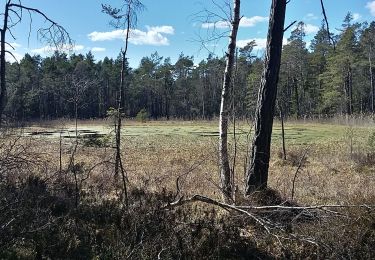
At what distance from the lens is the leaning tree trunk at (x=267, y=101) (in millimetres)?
7523

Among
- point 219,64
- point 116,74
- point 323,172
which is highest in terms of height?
point 116,74

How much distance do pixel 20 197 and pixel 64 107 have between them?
75325mm

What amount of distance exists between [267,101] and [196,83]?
78.8 m

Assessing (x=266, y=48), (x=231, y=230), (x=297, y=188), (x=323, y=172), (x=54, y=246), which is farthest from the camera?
(x=323, y=172)

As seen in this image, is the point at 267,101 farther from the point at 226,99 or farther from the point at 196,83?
the point at 196,83

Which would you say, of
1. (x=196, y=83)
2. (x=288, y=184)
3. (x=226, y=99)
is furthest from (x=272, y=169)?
(x=196, y=83)

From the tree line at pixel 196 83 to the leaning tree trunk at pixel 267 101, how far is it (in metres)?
38.8

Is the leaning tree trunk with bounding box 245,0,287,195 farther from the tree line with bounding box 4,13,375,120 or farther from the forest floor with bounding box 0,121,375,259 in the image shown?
the tree line with bounding box 4,13,375,120

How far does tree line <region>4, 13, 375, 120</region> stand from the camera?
2313 inches

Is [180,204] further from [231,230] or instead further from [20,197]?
[20,197]

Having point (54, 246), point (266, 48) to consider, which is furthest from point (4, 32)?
point (266, 48)

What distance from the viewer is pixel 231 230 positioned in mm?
5957

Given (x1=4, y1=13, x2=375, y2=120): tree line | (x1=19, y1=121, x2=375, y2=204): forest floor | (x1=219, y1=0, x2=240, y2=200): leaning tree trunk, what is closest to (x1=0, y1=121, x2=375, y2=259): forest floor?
(x1=19, y1=121, x2=375, y2=204): forest floor

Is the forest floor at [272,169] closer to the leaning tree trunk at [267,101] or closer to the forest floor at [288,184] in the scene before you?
the forest floor at [288,184]
